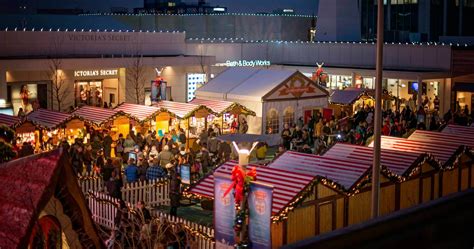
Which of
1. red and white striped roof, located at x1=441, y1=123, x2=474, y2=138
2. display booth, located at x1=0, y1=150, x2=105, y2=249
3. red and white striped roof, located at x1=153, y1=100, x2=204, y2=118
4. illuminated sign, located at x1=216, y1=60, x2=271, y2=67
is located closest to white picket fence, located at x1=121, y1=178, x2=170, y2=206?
red and white striped roof, located at x1=153, y1=100, x2=204, y2=118

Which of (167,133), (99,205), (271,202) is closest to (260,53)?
(167,133)

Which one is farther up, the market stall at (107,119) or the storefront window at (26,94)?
the storefront window at (26,94)

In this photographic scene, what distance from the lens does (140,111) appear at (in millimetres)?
25953

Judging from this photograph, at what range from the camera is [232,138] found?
16.0 meters

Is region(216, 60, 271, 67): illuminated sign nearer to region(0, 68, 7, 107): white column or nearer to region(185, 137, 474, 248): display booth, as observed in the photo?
region(0, 68, 7, 107): white column

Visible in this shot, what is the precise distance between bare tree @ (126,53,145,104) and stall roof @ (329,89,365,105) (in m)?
9.68

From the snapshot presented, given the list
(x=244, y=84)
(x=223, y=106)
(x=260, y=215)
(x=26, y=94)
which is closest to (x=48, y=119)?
(x=223, y=106)

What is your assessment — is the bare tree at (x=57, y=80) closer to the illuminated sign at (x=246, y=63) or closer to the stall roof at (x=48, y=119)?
the stall roof at (x=48, y=119)

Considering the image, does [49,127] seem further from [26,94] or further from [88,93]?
[88,93]

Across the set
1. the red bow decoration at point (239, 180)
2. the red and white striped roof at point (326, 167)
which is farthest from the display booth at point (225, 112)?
the red bow decoration at point (239, 180)

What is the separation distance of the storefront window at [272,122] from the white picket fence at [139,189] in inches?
405

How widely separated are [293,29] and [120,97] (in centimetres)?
3553

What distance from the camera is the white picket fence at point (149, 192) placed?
61.4 feet

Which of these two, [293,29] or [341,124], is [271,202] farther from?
[293,29]
